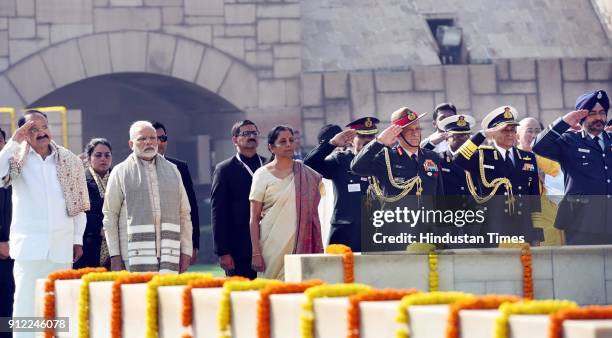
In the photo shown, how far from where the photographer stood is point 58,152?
12.4 meters

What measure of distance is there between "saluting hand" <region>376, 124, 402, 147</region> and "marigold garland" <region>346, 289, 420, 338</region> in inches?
138

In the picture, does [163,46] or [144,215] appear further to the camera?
[163,46]

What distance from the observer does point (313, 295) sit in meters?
8.70

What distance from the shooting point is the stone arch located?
22156mm

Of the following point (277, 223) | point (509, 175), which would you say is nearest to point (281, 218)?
point (277, 223)

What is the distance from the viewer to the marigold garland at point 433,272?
1160 centimetres

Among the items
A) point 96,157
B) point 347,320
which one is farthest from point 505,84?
point 347,320

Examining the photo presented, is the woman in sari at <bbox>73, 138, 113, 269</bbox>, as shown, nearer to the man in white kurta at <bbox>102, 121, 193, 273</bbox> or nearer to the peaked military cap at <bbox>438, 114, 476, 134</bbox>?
the man in white kurta at <bbox>102, 121, 193, 273</bbox>

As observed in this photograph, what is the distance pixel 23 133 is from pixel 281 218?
6.34ft

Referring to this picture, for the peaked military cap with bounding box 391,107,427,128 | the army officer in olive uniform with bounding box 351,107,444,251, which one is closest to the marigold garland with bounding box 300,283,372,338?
the army officer in olive uniform with bounding box 351,107,444,251

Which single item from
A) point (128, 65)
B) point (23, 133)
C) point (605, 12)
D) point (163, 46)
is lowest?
point (23, 133)

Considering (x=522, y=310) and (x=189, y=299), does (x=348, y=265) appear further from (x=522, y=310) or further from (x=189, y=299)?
(x=522, y=310)

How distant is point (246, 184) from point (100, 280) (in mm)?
2399

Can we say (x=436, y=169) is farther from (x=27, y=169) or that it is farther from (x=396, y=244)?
(x=27, y=169)
